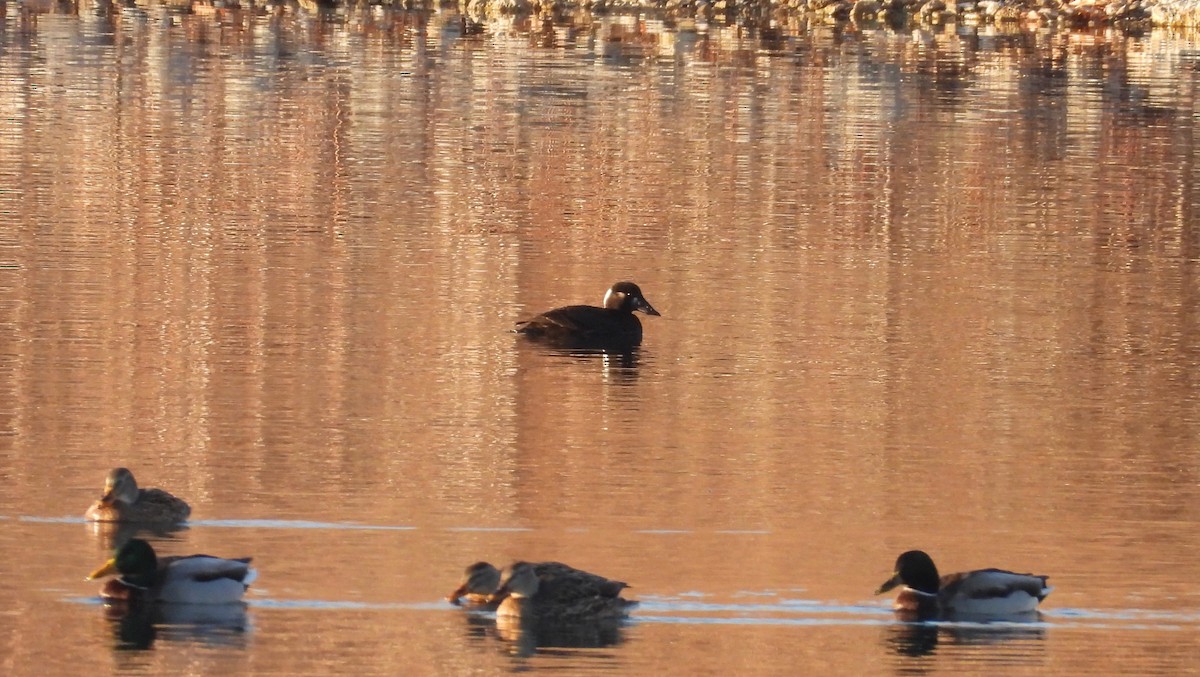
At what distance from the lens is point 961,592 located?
10.0m

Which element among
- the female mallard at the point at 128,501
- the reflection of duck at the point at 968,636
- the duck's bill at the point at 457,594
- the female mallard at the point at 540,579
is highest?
the female mallard at the point at 128,501

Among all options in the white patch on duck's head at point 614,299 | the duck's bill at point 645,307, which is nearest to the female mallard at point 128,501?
the white patch on duck's head at point 614,299

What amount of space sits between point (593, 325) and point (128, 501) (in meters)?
5.74

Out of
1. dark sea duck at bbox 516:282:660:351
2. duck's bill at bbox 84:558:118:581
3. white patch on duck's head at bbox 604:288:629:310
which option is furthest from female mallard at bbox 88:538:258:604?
white patch on duck's head at bbox 604:288:629:310

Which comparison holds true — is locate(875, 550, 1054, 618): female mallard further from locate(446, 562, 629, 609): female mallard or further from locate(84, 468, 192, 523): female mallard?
locate(84, 468, 192, 523): female mallard

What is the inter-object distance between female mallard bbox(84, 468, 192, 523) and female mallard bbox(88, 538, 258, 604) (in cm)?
86

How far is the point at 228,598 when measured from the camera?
9.73m

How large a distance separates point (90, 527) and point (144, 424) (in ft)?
7.07

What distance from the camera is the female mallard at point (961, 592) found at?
9.92m

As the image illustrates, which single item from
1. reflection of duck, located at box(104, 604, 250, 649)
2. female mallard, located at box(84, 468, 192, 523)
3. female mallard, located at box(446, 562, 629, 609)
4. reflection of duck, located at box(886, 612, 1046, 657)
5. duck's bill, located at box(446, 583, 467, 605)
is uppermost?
female mallard, located at box(84, 468, 192, 523)

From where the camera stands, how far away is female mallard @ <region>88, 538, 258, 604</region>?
967cm

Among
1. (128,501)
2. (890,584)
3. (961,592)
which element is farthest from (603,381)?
(961,592)

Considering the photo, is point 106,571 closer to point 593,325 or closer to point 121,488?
point 121,488

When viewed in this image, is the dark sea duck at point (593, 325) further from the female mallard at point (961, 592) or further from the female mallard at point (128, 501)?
the female mallard at point (961, 592)
